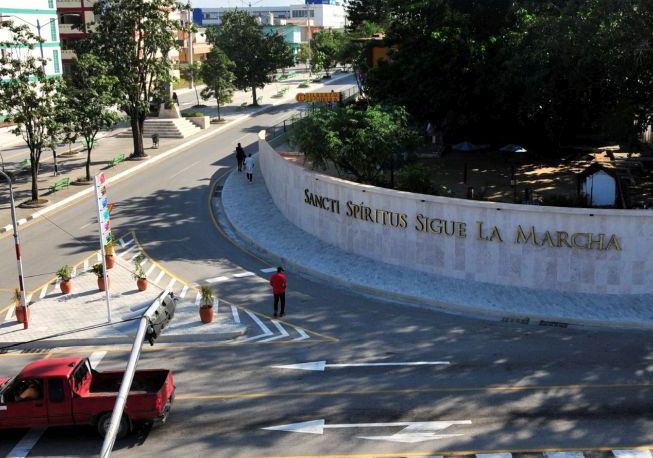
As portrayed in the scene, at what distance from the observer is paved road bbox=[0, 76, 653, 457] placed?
49.0ft

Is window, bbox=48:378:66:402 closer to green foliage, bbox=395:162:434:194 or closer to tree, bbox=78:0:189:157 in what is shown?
green foliage, bbox=395:162:434:194

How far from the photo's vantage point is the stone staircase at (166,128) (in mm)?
62062

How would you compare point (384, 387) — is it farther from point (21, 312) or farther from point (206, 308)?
point (21, 312)

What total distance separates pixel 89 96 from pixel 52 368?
27953 mm

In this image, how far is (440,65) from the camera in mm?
38281

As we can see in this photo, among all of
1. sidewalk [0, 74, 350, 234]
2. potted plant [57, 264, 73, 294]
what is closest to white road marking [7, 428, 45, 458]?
potted plant [57, 264, 73, 294]

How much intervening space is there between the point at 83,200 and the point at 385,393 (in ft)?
90.8

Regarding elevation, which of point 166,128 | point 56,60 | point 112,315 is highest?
point 56,60

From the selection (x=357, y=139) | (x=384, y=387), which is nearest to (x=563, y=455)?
(x=384, y=387)

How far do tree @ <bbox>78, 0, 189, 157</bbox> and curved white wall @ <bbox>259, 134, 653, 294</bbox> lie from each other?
83.3 feet

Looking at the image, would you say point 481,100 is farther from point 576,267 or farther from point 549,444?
point 549,444

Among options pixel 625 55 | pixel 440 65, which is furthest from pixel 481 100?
pixel 625 55

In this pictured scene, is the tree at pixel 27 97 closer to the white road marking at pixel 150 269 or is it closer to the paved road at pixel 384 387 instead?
the white road marking at pixel 150 269

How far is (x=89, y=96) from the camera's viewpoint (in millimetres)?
40469
